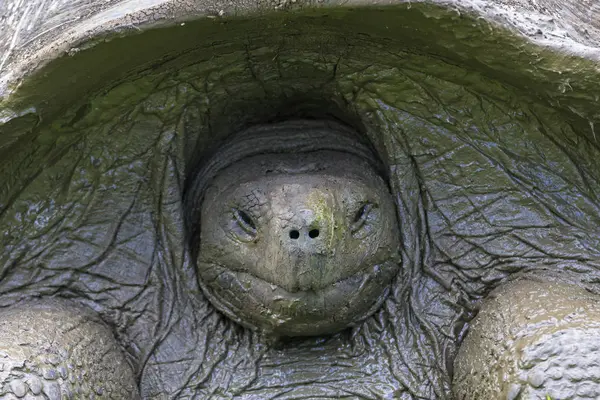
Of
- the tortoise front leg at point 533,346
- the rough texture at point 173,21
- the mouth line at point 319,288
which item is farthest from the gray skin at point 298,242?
the rough texture at point 173,21

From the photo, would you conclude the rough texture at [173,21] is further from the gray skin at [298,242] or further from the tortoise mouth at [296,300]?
the tortoise mouth at [296,300]

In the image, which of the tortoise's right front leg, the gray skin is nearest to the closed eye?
the gray skin

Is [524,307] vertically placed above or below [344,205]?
below

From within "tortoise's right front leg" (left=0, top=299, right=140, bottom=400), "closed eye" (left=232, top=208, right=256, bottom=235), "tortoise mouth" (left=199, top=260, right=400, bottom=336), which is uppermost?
"closed eye" (left=232, top=208, right=256, bottom=235)

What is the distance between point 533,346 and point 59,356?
111 cm

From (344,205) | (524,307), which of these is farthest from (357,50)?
(524,307)

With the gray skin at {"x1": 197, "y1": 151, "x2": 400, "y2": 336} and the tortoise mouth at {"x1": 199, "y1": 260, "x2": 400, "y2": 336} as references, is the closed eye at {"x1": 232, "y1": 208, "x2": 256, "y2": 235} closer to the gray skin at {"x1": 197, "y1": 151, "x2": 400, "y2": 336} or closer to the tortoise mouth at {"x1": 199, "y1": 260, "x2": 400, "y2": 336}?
the gray skin at {"x1": 197, "y1": 151, "x2": 400, "y2": 336}

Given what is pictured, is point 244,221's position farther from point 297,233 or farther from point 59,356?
point 59,356

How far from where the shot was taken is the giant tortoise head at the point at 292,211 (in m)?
1.94

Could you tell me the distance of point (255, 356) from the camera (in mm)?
2168

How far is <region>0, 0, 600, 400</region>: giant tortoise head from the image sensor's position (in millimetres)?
1938

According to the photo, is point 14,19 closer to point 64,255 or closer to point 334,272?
point 64,255

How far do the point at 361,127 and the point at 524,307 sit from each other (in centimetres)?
68

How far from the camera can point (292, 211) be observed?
1.92 metres
